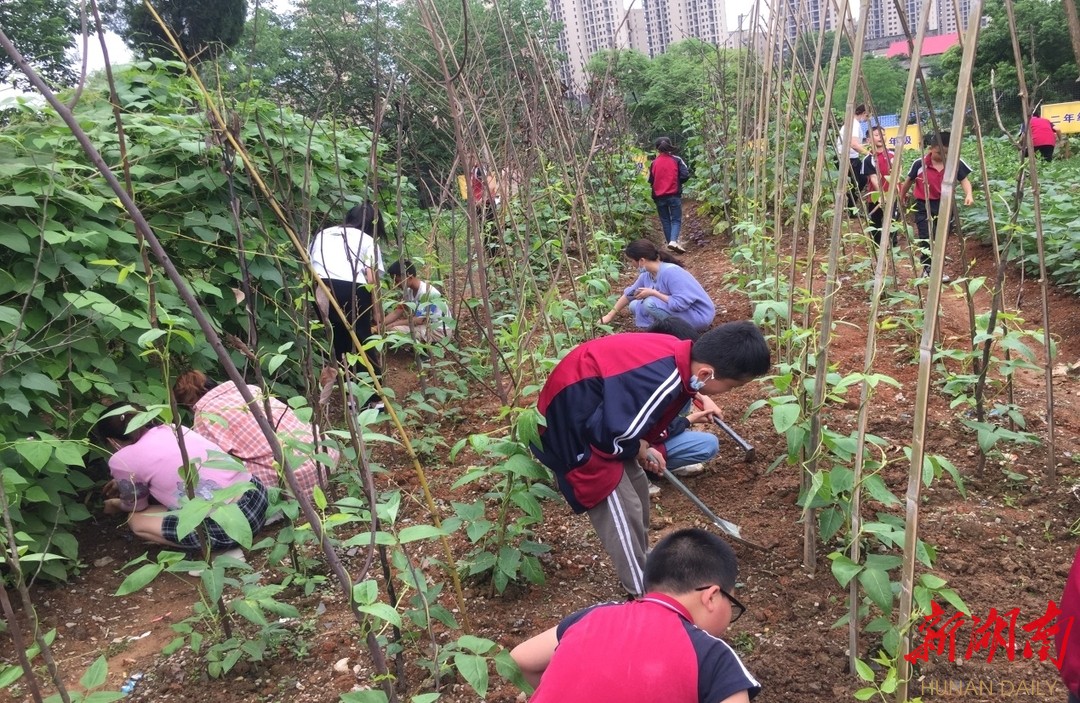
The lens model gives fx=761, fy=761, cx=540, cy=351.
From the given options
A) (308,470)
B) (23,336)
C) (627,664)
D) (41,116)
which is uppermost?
(41,116)

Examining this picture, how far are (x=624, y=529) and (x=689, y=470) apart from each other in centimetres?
95

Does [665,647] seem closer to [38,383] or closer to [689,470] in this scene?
[689,470]

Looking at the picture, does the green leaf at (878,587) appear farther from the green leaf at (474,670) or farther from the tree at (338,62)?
the tree at (338,62)

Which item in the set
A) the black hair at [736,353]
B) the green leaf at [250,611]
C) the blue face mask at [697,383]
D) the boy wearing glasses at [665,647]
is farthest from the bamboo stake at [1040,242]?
the green leaf at [250,611]

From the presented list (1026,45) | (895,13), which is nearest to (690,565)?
(895,13)

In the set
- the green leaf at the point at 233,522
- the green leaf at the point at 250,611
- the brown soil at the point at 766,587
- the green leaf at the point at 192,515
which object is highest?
the green leaf at the point at 192,515

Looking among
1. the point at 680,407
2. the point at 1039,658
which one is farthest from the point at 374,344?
the point at 1039,658

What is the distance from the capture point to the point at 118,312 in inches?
109

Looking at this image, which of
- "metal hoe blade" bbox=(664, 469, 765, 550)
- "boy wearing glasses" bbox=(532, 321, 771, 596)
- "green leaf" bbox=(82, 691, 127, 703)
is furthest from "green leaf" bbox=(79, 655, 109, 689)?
"metal hoe blade" bbox=(664, 469, 765, 550)

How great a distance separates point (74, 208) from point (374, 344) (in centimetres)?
137

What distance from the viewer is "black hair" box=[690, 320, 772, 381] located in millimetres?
2100

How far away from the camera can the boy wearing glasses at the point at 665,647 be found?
134 centimetres

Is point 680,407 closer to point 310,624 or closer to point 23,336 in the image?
point 310,624

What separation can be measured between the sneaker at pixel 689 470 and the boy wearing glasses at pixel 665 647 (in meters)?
1.55
